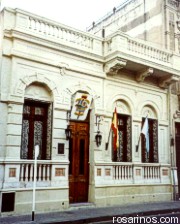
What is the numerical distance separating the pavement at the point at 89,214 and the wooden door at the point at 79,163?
622 millimetres

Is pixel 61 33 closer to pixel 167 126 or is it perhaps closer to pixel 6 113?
pixel 6 113

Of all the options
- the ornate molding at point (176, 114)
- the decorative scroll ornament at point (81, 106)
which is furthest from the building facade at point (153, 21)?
the decorative scroll ornament at point (81, 106)

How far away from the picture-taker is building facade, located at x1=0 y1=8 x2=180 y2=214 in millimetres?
10055

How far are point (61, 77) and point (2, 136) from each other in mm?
3274

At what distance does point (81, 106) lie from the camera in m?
11.8

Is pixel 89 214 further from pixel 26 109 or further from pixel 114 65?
pixel 114 65

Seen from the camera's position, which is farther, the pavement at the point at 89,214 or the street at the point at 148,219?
the street at the point at 148,219

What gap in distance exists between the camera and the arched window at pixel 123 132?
43.0 feet

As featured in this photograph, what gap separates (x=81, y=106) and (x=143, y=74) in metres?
3.70

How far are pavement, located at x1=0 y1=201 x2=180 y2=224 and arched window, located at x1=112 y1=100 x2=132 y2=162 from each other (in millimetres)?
2173

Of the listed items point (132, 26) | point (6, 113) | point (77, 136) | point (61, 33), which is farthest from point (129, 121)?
point (132, 26)

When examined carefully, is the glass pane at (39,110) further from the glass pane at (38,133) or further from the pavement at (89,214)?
the pavement at (89,214)

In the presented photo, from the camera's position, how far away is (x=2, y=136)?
Answer: 31.9ft

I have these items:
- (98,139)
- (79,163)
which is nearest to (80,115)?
(98,139)
